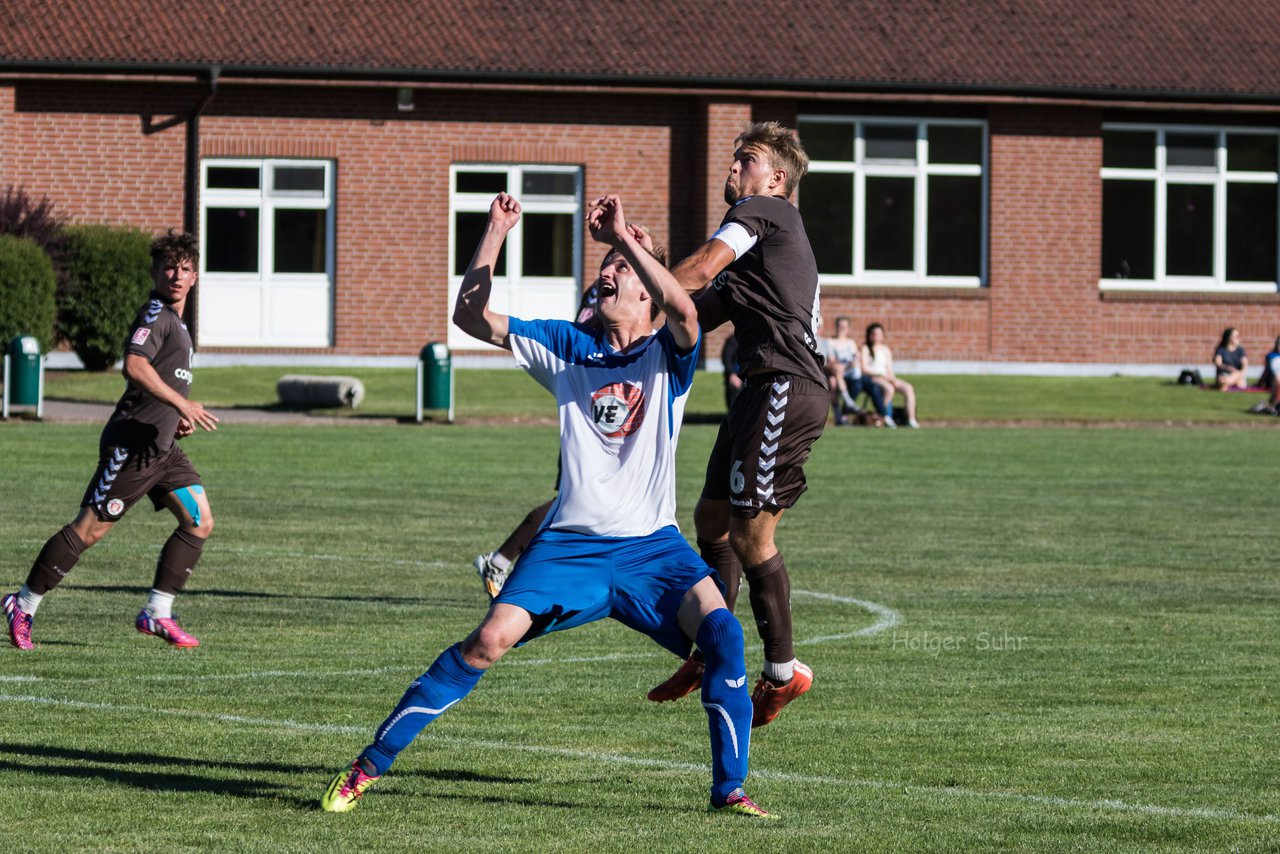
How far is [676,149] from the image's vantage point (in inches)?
1435

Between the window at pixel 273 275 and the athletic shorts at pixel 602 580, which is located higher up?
the window at pixel 273 275

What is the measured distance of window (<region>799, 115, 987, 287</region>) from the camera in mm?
37594

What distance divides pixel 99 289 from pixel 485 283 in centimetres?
2689

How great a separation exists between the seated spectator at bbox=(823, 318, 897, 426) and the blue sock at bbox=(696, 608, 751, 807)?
22.0m

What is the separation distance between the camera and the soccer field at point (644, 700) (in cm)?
628

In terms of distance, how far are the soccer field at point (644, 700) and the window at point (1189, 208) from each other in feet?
71.7

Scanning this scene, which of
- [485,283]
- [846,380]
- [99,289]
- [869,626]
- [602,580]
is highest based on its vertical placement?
[99,289]

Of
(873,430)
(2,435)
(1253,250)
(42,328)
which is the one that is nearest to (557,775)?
(2,435)

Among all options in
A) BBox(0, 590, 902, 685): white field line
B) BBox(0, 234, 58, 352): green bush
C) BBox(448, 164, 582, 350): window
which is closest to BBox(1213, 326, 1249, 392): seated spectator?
BBox(448, 164, 582, 350): window

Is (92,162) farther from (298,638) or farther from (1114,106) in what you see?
(298,638)

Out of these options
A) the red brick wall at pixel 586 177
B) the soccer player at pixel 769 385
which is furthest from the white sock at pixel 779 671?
the red brick wall at pixel 586 177

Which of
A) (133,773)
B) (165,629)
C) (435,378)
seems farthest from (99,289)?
(133,773)

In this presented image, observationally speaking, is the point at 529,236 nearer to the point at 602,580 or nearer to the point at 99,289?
the point at 99,289

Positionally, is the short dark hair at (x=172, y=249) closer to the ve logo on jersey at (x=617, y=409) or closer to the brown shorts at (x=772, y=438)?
the brown shorts at (x=772, y=438)
